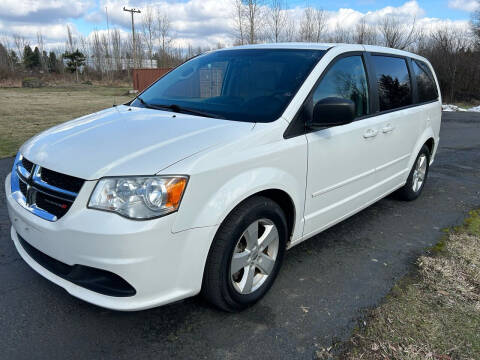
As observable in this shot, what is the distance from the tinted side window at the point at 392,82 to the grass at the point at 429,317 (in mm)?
1574

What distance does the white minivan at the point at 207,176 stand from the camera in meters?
2.12

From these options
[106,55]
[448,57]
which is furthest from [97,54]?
[448,57]

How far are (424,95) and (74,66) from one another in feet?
172

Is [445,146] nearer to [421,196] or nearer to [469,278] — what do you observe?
[421,196]

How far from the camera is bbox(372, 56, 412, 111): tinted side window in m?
3.90

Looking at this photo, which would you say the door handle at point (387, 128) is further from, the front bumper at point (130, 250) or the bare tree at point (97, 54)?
the bare tree at point (97, 54)

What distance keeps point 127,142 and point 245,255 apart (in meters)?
1.04

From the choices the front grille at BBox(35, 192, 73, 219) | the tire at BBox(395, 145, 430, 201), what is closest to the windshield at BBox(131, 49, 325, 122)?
the front grille at BBox(35, 192, 73, 219)

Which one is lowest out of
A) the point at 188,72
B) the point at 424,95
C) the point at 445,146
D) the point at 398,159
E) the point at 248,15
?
the point at 445,146

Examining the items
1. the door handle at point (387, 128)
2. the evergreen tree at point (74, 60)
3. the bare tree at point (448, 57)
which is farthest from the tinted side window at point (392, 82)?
the evergreen tree at point (74, 60)

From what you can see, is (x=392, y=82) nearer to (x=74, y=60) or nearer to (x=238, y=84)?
(x=238, y=84)

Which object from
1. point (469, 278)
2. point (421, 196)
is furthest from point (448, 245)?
point (421, 196)

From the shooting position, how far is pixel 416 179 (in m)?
5.14

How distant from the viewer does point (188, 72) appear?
378cm
